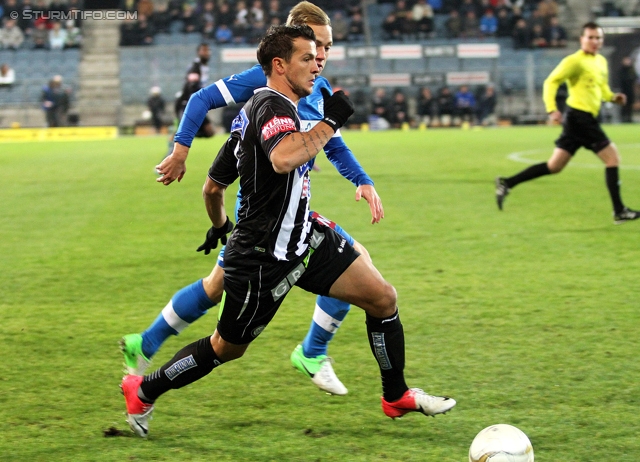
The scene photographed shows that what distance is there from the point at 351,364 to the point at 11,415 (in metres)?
1.89

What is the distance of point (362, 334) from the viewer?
5.80m

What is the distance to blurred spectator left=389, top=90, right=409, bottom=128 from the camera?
101 ft

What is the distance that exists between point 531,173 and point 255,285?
7447 millimetres

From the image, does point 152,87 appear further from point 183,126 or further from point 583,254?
point 183,126

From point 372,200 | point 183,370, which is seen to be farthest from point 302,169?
point 183,370

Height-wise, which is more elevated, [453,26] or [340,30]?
[340,30]

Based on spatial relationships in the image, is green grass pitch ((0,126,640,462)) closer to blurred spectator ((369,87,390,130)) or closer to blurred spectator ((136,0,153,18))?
blurred spectator ((369,87,390,130))

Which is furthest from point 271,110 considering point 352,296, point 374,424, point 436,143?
point 436,143

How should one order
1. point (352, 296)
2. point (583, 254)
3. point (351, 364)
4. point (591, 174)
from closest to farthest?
point (352, 296)
point (351, 364)
point (583, 254)
point (591, 174)

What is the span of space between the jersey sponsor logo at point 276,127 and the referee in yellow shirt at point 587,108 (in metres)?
6.90

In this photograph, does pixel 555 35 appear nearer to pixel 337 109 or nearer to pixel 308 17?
pixel 308 17

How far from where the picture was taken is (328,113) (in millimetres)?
3801

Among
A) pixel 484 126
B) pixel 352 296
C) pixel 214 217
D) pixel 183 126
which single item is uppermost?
pixel 183 126

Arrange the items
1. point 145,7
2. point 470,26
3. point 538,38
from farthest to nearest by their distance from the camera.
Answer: point 145,7 → point 470,26 → point 538,38
